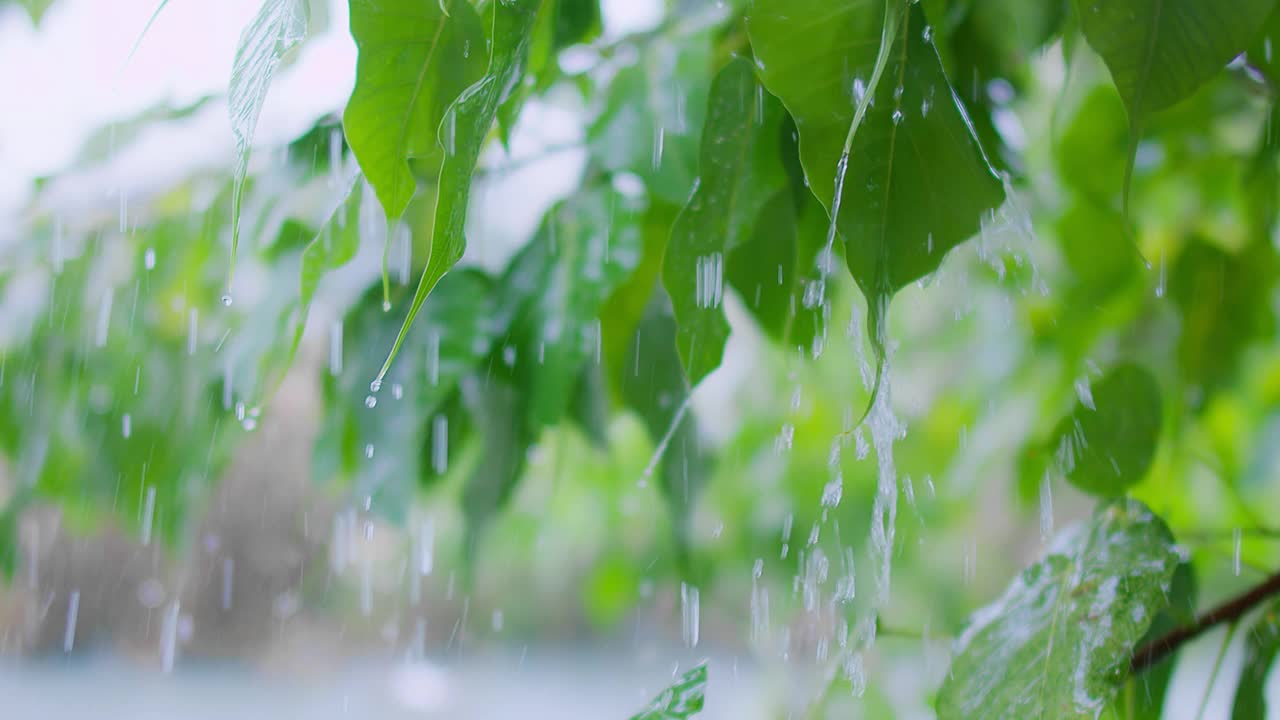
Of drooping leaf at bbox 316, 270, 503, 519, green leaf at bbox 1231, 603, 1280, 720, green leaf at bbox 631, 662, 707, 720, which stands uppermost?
drooping leaf at bbox 316, 270, 503, 519

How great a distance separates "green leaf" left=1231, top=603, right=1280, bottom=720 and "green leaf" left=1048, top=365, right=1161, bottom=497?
0.08 meters

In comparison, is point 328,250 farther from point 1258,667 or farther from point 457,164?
point 1258,667

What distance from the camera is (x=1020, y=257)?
1.46 ft

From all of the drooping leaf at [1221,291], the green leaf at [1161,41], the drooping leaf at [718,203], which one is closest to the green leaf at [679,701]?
the drooping leaf at [718,203]

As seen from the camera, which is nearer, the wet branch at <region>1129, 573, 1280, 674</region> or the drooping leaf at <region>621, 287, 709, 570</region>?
the wet branch at <region>1129, 573, 1280, 674</region>

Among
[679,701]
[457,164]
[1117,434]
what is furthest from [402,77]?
[1117,434]

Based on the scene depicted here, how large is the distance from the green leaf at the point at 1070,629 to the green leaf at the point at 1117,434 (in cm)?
3

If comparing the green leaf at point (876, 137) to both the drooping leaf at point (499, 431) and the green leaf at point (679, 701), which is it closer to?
the green leaf at point (679, 701)

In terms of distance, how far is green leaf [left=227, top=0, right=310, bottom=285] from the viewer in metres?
0.23

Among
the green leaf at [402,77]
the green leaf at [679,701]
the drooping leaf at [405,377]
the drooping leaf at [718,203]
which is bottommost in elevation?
the green leaf at [679,701]

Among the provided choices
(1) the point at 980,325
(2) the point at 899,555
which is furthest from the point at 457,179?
(2) the point at 899,555

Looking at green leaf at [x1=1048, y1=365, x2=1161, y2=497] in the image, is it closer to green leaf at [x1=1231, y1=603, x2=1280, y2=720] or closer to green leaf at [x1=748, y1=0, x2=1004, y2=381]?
green leaf at [x1=1231, y1=603, x2=1280, y2=720]

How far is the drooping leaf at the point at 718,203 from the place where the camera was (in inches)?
12.5

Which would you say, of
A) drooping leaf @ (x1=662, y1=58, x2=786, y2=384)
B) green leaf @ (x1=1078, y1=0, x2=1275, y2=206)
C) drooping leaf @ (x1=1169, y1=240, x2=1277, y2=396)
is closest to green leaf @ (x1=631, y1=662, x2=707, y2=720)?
drooping leaf @ (x1=662, y1=58, x2=786, y2=384)
